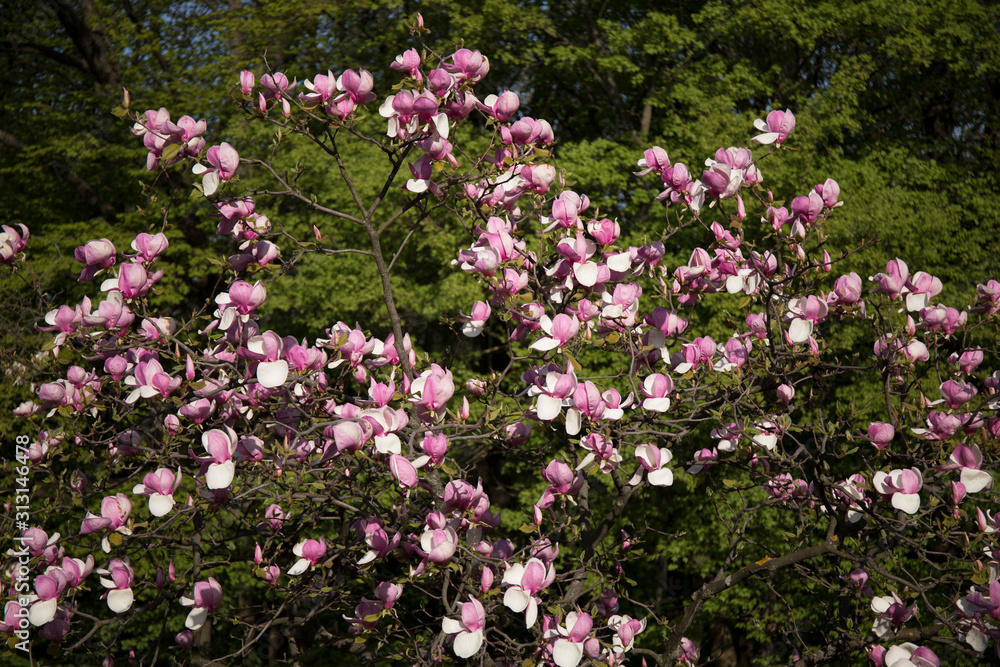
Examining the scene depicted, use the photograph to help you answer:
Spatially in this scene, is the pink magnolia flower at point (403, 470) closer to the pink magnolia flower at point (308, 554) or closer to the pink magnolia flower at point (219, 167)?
the pink magnolia flower at point (308, 554)

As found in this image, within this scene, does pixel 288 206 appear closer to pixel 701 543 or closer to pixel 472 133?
pixel 472 133

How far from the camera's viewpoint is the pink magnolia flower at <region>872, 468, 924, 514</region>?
7.22 ft

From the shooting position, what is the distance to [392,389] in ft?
7.23

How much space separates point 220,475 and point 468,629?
2.81 feet

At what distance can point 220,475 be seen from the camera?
2049mm

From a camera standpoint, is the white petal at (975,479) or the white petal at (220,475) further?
the white petal at (975,479)

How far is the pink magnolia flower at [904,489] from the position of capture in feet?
7.22

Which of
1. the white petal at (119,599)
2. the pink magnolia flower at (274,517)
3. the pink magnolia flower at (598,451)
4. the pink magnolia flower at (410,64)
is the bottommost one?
the pink magnolia flower at (274,517)

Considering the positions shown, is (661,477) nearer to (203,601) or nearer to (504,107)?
(504,107)

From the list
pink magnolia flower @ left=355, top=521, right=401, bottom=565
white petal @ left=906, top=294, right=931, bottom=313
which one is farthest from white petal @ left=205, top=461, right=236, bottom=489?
white petal @ left=906, top=294, right=931, bottom=313

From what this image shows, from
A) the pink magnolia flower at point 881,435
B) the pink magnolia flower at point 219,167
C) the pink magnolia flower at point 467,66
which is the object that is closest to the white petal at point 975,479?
the pink magnolia flower at point 881,435

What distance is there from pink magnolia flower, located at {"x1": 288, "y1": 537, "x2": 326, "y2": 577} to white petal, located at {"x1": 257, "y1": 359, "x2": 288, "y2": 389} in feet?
2.46

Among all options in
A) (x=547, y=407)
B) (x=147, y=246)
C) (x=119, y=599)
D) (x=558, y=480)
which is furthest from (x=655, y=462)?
(x=147, y=246)

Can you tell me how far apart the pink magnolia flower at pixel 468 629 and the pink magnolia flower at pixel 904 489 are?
1.36 metres
